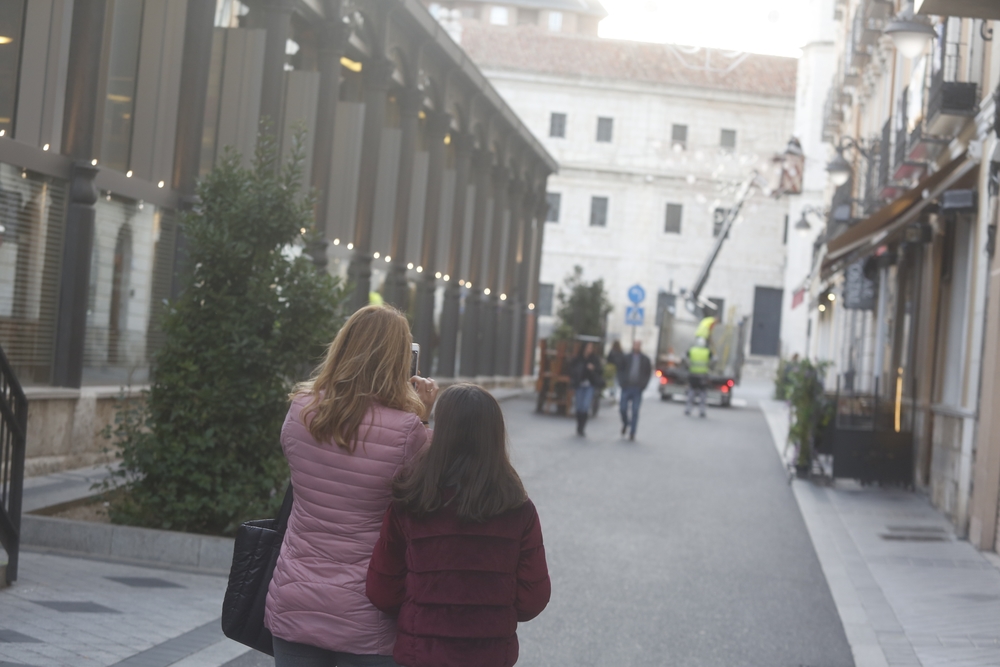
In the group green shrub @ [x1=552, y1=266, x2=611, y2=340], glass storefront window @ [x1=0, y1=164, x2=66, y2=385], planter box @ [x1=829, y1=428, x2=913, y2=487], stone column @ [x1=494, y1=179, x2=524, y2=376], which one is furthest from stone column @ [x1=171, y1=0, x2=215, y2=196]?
stone column @ [x1=494, y1=179, x2=524, y2=376]

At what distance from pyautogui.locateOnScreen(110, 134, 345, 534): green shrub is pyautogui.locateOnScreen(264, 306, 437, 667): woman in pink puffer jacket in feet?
16.8

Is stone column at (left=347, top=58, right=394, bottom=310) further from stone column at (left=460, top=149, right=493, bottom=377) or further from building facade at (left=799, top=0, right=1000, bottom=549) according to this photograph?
stone column at (left=460, top=149, right=493, bottom=377)

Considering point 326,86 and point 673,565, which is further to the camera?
point 326,86

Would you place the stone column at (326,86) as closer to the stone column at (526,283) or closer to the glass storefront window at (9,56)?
the glass storefront window at (9,56)

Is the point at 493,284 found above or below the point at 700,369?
above

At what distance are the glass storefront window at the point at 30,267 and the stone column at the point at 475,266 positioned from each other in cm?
1893

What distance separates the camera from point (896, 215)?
16.5 meters

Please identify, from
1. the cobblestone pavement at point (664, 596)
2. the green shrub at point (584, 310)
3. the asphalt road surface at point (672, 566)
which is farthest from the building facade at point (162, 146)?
the green shrub at point (584, 310)

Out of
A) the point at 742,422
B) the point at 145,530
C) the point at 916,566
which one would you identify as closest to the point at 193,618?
the point at 145,530

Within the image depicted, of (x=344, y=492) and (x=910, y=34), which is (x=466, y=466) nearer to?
(x=344, y=492)

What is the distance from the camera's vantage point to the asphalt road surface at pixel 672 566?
7.40m

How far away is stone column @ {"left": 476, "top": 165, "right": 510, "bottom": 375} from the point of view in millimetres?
33781

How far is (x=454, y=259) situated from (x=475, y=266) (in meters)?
2.58

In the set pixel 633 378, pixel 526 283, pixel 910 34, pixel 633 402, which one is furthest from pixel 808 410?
pixel 526 283
